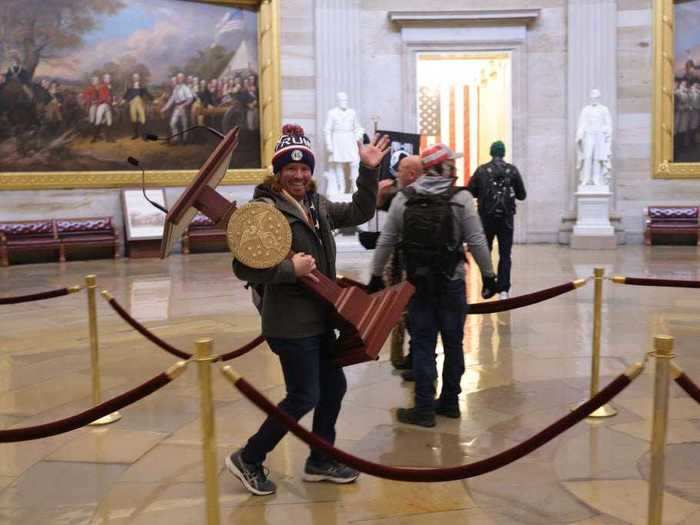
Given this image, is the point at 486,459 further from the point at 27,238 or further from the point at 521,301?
the point at 27,238

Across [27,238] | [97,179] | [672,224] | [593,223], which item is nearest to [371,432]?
[27,238]

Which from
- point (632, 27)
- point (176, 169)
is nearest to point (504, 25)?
point (632, 27)

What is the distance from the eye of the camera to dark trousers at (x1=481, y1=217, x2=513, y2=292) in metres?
8.81

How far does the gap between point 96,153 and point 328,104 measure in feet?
16.6

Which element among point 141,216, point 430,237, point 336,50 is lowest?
point 141,216

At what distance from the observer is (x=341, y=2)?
16766 mm

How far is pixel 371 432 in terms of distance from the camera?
4785 millimetres

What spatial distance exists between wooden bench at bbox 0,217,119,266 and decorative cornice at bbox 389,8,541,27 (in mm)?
7781

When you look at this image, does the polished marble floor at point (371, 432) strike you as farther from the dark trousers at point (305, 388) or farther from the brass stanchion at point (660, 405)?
the brass stanchion at point (660, 405)

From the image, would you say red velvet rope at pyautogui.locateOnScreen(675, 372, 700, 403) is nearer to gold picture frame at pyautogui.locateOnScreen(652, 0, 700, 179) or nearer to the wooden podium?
the wooden podium

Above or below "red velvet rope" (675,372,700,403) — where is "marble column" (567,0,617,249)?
above

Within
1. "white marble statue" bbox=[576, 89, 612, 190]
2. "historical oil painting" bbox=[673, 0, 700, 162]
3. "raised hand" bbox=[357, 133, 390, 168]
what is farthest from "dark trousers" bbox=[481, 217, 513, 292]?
"historical oil painting" bbox=[673, 0, 700, 162]

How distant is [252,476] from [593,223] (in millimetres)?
13646

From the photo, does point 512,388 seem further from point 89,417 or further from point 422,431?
point 89,417
